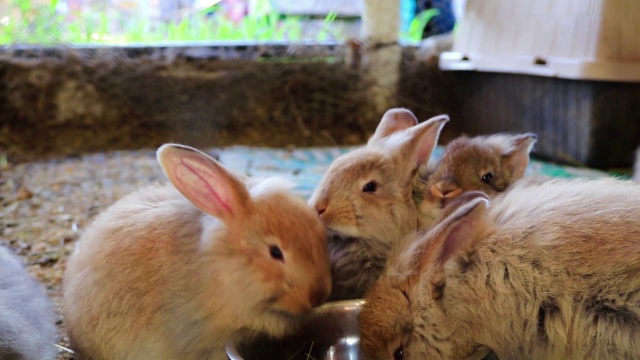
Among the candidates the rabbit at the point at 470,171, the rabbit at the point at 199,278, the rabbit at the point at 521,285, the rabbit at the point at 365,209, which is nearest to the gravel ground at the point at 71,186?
the rabbit at the point at 199,278

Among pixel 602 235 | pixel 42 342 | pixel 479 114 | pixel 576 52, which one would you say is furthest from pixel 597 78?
pixel 42 342

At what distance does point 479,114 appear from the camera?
5.36 meters

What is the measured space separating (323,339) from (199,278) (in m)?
0.49

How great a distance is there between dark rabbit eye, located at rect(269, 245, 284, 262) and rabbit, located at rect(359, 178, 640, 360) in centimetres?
31

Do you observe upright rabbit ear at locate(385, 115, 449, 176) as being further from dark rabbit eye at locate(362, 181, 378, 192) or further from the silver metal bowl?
the silver metal bowl

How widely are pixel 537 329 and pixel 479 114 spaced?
383 cm

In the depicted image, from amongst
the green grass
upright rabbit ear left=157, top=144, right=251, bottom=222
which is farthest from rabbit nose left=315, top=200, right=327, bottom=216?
the green grass

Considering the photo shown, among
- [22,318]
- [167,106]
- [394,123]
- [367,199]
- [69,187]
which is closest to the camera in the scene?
[22,318]

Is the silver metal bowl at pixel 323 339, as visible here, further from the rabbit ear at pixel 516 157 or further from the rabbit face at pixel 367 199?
the rabbit ear at pixel 516 157

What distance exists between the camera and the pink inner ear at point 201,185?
80.3 inches

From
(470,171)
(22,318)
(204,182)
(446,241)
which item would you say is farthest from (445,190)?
(22,318)

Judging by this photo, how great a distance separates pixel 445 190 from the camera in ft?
7.86

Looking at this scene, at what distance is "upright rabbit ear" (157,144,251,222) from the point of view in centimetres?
203

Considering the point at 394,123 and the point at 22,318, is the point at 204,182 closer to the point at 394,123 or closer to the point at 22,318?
the point at 22,318
